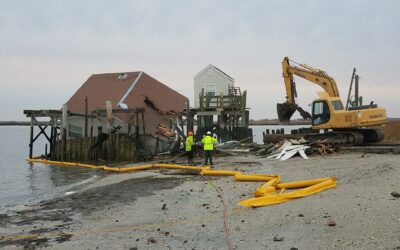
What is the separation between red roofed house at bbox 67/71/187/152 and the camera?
120 ft

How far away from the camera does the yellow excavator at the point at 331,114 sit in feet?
78.1

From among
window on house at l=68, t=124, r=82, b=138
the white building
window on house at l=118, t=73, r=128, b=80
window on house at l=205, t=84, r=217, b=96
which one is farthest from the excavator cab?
window on house at l=68, t=124, r=82, b=138

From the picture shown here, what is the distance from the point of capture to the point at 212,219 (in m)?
9.75

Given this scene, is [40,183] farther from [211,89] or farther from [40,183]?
[211,89]

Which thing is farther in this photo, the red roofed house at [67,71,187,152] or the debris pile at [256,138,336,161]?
the red roofed house at [67,71,187,152]

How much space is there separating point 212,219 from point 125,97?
27.8m

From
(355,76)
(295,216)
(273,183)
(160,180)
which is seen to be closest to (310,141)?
(355,76)

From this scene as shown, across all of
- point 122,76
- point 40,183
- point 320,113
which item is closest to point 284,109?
point 320,113

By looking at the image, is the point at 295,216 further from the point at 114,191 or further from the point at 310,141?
the point at 310,141

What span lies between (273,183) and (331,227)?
4.59 m

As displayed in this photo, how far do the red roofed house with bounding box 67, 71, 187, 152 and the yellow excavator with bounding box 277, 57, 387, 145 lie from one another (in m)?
12.1

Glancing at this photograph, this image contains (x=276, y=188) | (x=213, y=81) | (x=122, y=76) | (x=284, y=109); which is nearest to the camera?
(x=276, y=188)

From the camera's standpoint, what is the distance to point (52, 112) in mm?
31531

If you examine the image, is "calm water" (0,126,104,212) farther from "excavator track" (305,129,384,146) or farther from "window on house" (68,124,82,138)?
"excavator track" (305,129,384,146)
